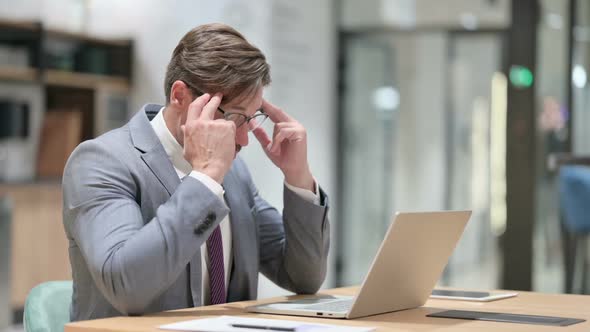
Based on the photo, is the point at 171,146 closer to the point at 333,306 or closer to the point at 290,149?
the point at 290,149

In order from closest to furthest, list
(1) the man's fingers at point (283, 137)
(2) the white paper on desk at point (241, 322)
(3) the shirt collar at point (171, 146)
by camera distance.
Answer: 1. (2) the white paper on desk at point (241, 322)
2. (3) the shirt collar at point (171, 146)
3. (1) the man's fingers at point (283, 137)

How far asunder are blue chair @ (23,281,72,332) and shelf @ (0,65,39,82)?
4.05 metres

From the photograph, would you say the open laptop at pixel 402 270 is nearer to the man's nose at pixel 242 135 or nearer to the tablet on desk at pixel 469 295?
the tablet on desk at pixel 469 295

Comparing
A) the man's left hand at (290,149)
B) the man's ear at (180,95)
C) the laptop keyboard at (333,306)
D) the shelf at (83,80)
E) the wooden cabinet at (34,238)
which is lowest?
the wooden cabinet at (34,238)

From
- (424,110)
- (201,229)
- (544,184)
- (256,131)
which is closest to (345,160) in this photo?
(424,110)

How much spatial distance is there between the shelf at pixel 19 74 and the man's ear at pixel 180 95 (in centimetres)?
407

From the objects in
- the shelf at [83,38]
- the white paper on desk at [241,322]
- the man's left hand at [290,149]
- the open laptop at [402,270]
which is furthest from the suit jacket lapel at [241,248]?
Answer: the shelf at [83,38]

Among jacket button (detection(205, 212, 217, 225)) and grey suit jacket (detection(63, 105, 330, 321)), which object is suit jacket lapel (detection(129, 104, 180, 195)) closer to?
grey suit jacket (detection(63, 105, 330, 321))

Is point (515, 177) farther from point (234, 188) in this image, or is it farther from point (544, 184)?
point (234, 188)

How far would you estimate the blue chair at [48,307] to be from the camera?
1.87m

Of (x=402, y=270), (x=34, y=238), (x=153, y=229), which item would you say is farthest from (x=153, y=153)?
(x=34, y=238)

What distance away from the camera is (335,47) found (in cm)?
736

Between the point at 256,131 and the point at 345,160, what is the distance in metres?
5.15

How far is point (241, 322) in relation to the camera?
157 centimetres
